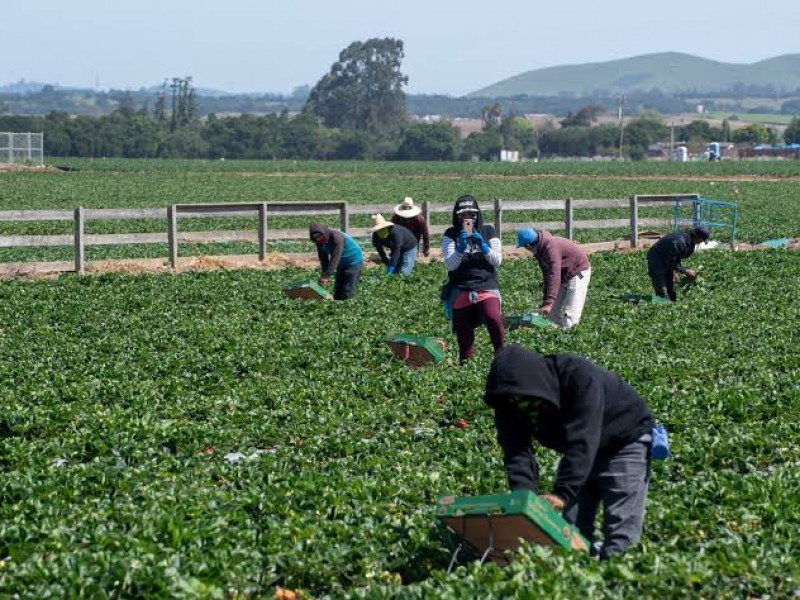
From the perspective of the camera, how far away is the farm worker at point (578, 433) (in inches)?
267

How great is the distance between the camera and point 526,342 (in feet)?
50.2

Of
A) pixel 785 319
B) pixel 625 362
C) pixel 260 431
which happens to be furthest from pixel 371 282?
pixel 260 431

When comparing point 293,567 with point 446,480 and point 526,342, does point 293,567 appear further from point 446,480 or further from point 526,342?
point 526,342

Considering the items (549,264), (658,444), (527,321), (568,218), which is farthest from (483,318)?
(568,218)

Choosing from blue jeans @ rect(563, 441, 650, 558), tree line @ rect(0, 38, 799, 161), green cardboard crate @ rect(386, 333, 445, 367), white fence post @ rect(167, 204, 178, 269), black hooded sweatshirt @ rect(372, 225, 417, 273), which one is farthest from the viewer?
→ tree line @ rect(0, 38, 799, 161)

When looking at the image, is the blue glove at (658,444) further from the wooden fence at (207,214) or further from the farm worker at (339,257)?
the wooden fence at (207,214)

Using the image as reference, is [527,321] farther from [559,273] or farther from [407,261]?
[407,261]

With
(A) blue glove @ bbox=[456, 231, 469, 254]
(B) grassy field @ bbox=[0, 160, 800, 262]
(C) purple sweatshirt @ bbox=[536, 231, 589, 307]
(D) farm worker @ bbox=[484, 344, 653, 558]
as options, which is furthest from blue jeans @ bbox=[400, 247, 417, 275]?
(D) farm worker @ bbox=[484, 344, 653, 558]

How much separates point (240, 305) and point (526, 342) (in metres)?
5.22

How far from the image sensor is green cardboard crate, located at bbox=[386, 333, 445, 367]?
1437 centimetres

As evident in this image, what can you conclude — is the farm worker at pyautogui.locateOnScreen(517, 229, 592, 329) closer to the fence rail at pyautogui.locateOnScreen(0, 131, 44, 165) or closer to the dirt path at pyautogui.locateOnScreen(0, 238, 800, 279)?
the dirt path at pyautogui.locateOnScreen(0, 238, 800, 279)

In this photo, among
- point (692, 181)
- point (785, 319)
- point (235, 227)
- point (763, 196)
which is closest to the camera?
point (785, 319)

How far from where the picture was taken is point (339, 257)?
61.1ft

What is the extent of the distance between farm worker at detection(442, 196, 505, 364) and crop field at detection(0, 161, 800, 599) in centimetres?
51
